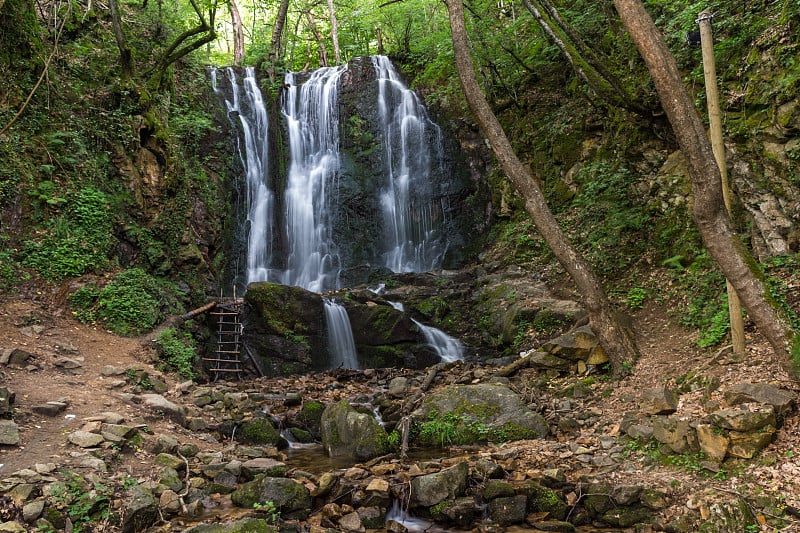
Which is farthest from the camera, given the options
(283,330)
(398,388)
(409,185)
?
(409,185)

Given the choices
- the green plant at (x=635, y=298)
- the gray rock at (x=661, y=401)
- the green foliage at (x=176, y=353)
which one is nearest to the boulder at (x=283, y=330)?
the green foliage at (x=176, y=353)

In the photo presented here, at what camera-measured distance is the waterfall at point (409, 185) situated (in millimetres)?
15820

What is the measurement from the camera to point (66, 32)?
12.4 m

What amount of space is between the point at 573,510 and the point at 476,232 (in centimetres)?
1140

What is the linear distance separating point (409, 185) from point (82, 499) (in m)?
13.6

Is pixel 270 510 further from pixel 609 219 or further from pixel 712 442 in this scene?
pixel 609 219

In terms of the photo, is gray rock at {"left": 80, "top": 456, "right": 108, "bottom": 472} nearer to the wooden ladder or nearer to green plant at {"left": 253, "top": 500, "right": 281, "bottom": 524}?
green plant at {"left": 253, "top": 500, "right": 281, "bottom": 524}

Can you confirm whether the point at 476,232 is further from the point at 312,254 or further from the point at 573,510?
the point at 573,510

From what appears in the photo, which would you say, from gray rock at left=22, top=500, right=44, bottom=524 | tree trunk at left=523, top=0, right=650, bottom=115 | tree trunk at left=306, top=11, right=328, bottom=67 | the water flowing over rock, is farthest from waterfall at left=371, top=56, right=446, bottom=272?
gray rock at left=22, top=500, right=44, bottom=524

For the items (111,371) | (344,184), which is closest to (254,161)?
(344,184)

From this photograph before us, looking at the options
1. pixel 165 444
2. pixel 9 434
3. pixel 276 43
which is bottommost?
pixel 165 444

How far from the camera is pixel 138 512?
4.22m

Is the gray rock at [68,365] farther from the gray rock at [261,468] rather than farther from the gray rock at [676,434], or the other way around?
the gray rock at [676,434]

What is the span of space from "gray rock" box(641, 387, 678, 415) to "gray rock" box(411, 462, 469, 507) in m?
2.32
